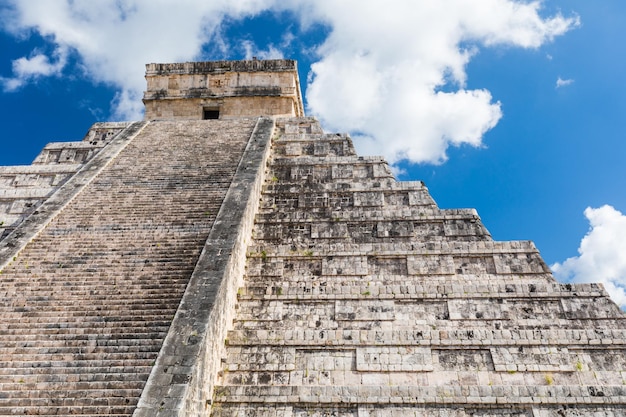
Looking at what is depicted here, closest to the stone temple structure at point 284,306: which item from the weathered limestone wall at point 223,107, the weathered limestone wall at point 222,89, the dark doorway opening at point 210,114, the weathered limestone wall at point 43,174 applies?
the weathered limestone wall at point 43,174

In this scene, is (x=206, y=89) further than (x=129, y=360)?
Yes

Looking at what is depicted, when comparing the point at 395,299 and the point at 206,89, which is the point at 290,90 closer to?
the point at 206,89

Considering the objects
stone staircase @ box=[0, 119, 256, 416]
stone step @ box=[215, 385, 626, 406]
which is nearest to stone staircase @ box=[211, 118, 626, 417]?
stone step @ box=[215, 385, 626, 406]

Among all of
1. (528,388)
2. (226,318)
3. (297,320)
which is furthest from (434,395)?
(226,318)

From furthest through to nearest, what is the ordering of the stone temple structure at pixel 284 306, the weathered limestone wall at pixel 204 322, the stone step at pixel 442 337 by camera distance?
the stone step at pixel 442 337, the stone temple structure at pixel 284 306, the weathered limestone wall at pixel 204 322

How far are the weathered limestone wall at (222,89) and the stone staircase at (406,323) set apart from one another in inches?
299

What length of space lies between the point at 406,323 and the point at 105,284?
4960 millimetres

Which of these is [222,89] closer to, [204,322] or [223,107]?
[223,107]

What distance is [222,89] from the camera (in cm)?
1766

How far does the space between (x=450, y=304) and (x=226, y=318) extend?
373cm

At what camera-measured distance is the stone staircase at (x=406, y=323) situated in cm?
710

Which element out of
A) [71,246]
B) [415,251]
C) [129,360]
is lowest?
[129,360]

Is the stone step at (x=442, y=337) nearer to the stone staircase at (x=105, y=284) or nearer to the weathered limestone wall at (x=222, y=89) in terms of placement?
the stone staircase at (x=105, y=284)

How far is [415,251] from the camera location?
933 centimetres
